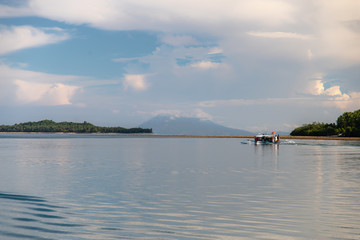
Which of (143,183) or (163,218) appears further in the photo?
(143,183)

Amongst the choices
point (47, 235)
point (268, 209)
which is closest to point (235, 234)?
point (268, 209)

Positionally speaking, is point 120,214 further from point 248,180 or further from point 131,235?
point 248,180

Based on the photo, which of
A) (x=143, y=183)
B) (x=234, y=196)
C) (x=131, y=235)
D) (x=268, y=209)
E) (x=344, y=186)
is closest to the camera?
(x=131, y=235)

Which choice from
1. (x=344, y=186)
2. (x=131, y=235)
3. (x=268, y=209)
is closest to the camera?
(x=131, y=235)

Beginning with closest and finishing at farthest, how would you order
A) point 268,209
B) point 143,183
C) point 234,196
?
point 268,209
point 234,196
point 143,183

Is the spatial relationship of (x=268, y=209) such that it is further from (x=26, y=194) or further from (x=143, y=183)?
(x=26, y=194)

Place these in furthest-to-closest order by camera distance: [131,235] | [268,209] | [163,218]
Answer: [268,209]
[163,218]
[131,235]

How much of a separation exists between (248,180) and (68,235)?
970 inches

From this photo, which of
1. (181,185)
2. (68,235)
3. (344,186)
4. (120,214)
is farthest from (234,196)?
(68,235)

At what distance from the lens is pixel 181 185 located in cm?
3459

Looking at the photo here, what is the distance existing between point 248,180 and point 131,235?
2346 cm

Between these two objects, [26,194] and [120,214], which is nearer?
[120,214]

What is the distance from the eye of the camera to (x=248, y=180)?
38.4 meters

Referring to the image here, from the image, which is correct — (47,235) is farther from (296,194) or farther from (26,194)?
(296,194)
